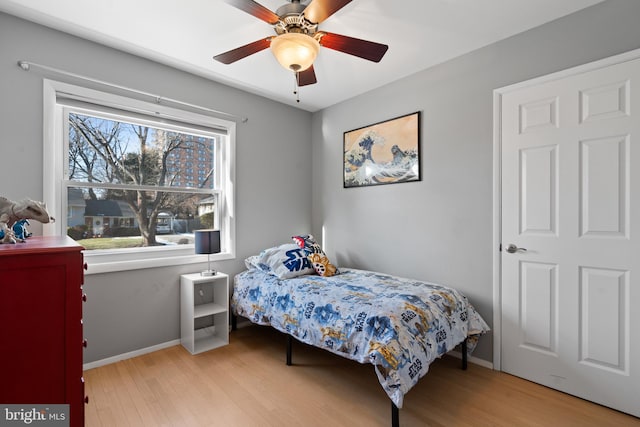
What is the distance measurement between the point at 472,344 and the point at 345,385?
3.52 feet

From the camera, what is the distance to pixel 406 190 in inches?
121

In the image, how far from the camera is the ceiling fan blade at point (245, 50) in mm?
1980

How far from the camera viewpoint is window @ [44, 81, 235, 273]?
2457mm

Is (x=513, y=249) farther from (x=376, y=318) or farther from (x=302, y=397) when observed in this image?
(x=302, y=397)

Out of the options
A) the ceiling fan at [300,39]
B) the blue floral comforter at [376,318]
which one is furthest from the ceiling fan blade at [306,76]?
the blue floral comforter at [376,318]

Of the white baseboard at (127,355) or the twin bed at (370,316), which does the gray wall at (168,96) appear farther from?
the twin bed at (370,316)

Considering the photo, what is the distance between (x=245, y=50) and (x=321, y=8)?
2.06 ft

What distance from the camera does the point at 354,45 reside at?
192 centimetres

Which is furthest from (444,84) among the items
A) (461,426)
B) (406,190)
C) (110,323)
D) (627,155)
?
(110,323)

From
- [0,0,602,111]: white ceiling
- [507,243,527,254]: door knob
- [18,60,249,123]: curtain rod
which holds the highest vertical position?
[0,0,602,111]: white ceiling

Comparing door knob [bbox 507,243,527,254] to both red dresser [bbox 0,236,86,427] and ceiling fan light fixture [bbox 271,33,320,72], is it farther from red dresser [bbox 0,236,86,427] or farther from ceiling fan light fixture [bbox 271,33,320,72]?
red dresser [bbox 0,236,86,427]

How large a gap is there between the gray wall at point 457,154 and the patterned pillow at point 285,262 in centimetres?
77

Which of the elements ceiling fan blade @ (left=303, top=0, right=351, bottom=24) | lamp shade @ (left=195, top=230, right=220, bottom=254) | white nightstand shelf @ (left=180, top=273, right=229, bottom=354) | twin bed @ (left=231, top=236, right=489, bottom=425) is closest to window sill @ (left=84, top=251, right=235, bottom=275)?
white nightstand shelf @ (left=180, top=273, right=229, bottom=354)

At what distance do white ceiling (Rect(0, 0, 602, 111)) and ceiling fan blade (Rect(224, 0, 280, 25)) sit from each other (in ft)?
0.97
